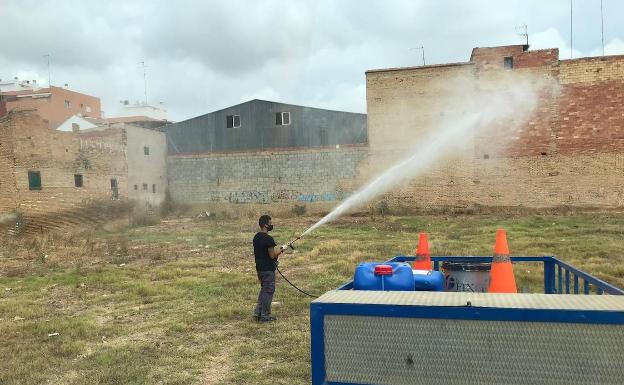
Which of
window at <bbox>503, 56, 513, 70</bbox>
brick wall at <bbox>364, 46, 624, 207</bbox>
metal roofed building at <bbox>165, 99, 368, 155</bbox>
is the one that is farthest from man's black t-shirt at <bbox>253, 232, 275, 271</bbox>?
metal roofed building at <bbox>165, 99, 368, 155</bbox>

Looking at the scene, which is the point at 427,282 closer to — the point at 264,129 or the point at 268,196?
the point at 268,196

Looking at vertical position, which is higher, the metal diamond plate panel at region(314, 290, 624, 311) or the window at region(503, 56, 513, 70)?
the window at region(503, 56, 513, 70)

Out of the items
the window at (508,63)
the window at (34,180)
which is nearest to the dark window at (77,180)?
the window at (34,180)

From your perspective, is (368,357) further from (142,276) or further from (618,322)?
(142,276)

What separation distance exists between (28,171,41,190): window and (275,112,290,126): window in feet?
43.1

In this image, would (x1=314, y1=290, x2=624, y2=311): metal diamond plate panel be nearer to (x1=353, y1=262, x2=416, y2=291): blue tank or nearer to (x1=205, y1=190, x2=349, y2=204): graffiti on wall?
(x1=353, y1=262, x2=416, y2=291): blue tank

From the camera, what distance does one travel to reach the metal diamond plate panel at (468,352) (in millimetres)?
2029

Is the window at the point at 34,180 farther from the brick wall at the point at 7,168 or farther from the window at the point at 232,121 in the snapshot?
the window at the point at 232,121

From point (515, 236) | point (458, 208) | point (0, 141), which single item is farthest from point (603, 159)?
point (0, 141)

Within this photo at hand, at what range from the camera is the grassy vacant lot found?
524 centimetres

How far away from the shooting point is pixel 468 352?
219 cm

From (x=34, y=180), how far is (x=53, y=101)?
36137mm

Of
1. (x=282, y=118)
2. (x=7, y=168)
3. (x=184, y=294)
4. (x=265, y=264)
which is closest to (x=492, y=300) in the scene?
(x=265, y=264)

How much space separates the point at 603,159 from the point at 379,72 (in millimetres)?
11414
